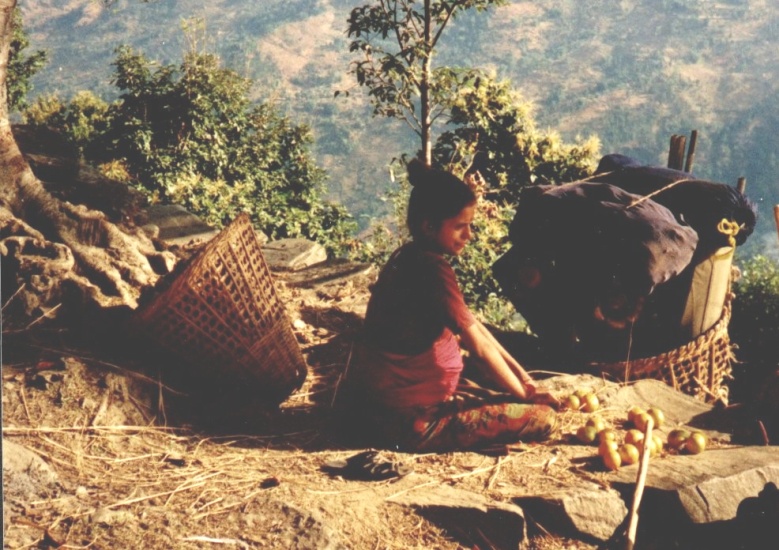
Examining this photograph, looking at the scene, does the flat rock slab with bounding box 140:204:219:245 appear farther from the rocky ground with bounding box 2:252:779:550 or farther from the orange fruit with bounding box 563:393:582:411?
the orange fruit with bounding box 563:393:582:411

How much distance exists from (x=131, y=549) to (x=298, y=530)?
0.50 m

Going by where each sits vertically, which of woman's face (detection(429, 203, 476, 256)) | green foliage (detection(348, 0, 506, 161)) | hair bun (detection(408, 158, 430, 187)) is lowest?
woman's face (detection(429, 203, 476, 256))

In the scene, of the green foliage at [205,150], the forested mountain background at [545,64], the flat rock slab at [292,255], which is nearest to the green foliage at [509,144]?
the green foliage at [205,150]

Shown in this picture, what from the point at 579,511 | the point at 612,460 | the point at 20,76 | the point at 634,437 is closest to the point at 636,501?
the point at 579,511

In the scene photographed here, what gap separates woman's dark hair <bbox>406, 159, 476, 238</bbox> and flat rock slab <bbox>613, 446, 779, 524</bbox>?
1.27 metres

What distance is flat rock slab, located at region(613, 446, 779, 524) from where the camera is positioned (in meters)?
2.50

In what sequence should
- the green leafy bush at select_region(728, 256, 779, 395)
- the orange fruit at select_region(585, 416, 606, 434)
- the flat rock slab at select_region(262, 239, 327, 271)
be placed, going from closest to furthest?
the orange fruit at select_region(585, 416, 606, 434) → the flat rock slab at select_region(262, 239, 327, 271) → the green leafy bush at select_region(728, 256, 779, 395)

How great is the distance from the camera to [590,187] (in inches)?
144

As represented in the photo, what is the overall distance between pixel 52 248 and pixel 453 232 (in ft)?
7.56

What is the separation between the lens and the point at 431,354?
2768mm

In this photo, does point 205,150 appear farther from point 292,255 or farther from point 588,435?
point 588,435

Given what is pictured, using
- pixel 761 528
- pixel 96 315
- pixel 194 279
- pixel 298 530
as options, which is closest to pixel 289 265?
pixel 96 315

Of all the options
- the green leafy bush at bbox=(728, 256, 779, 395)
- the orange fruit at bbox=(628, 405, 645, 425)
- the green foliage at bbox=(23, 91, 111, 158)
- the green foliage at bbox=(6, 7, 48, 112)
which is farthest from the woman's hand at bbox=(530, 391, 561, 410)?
the green foliage at bbox=(6, 7, 48, 112)

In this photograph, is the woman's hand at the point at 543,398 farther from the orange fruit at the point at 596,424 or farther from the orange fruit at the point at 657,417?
the orange fruit at the point at 657,417
